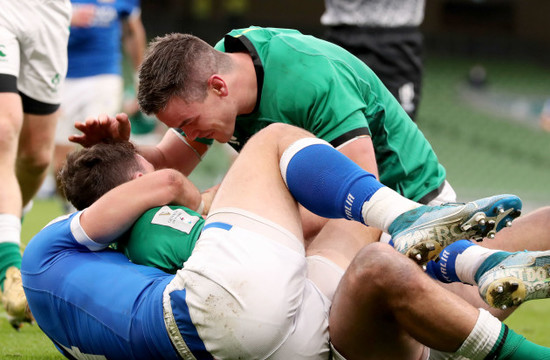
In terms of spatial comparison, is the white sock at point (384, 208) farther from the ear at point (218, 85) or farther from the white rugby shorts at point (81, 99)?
the white rugby shorts at point (81, 99)

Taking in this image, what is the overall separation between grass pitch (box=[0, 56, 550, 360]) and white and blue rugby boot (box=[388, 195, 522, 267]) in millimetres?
9501

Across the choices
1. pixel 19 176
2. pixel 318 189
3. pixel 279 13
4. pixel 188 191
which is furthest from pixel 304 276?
pixel 279 13

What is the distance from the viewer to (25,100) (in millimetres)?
4488

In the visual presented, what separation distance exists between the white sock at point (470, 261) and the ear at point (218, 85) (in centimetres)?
100

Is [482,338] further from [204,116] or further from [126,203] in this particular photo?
[204,116]

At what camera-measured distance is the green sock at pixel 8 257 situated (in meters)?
3.52

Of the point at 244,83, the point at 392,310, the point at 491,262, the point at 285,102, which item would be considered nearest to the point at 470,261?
the point at 491,262

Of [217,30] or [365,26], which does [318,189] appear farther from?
[217,30]

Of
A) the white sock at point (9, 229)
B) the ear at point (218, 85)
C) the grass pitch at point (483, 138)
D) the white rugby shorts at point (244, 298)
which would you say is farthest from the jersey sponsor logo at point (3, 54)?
the grass pitch at point (483, 138)

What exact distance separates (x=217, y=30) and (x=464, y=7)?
661 centimetres

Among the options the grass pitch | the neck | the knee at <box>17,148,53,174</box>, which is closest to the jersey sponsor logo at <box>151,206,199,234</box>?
the neck

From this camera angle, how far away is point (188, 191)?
2.76m

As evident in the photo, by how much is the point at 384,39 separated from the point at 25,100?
2271mm

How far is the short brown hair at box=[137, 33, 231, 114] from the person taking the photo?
9.29 feet
